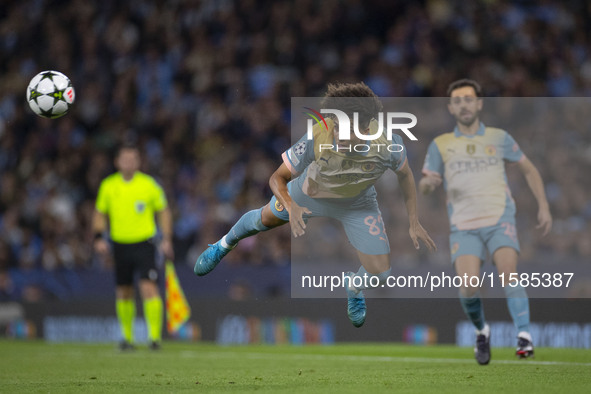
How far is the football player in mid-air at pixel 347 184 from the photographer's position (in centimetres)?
817

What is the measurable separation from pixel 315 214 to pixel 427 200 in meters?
4.44

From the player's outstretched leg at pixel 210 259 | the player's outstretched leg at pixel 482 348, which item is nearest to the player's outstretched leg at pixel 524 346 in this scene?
the player's outstretched leg at pixel 482 348

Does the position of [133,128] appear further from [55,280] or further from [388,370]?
[388,370]

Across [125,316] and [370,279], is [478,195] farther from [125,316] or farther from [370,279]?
[125,316]

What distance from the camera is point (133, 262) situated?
40.7 ft

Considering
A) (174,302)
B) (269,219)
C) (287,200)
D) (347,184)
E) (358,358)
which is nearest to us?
(287,200)

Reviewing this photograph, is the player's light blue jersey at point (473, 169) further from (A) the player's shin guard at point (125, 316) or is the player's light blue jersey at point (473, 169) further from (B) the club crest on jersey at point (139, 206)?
(A) the player's shin guard at point (125, 316)

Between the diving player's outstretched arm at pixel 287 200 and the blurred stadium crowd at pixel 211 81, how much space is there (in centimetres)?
539

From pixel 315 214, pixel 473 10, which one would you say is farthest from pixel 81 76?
pixel 315 214

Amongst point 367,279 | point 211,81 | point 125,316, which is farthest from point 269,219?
point 211,81

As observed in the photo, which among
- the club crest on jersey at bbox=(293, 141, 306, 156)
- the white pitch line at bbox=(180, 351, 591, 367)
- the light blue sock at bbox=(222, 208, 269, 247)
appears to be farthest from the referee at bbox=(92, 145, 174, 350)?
the club crest on jersey at bbox=(293, 141, 306, 156)

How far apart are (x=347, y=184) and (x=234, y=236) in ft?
4.14

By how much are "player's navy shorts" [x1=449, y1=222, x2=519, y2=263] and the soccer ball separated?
3.99 m

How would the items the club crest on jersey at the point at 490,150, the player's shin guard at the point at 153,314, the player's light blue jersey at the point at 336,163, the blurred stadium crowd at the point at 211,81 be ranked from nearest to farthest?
1. the player's light blue jersey at the point at 336,163
2. the club crest on jersey at the point at 490,150
3. the player's shin guard at the point at 153,314
4. the blurred stadium crowd at the point at 211,81
